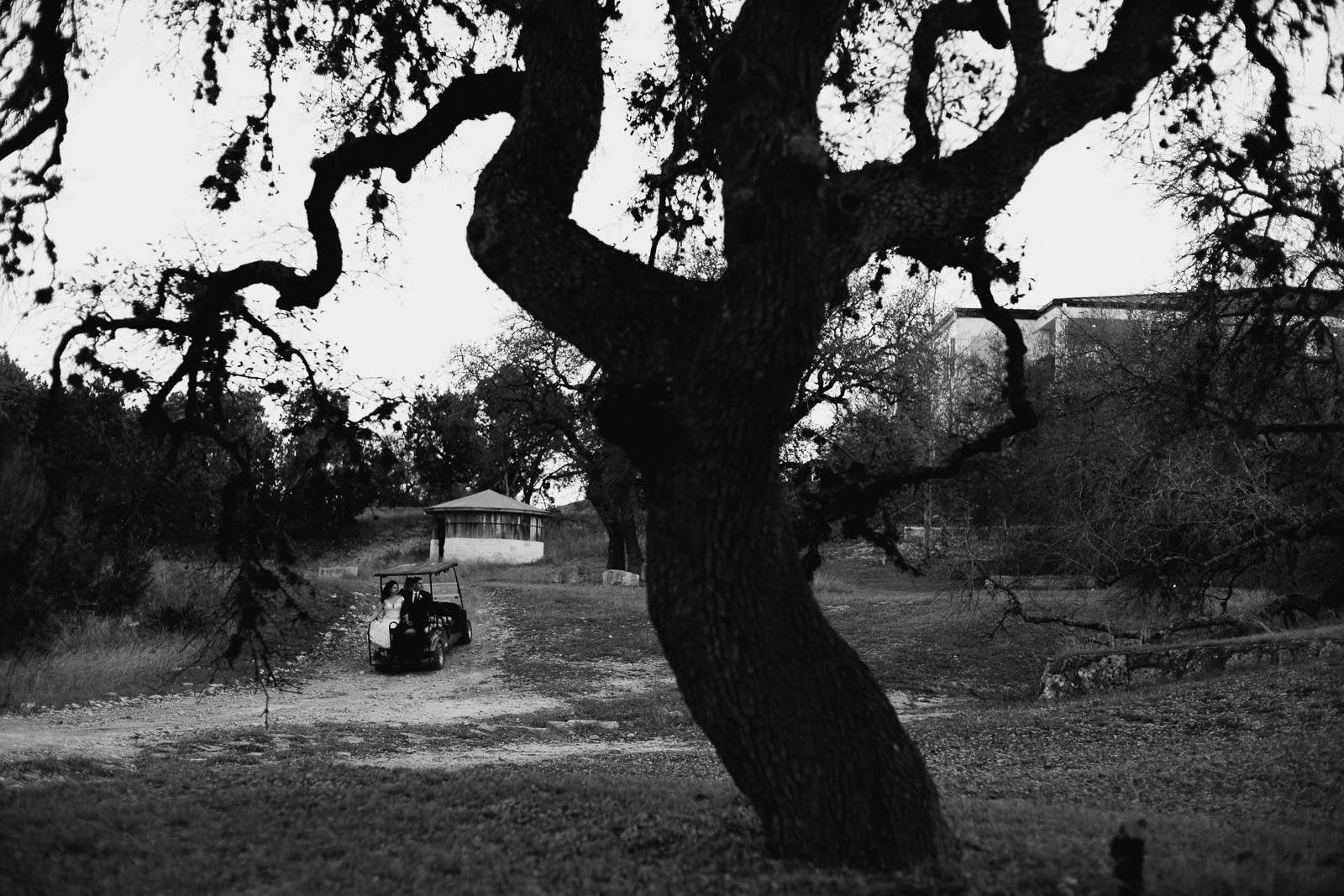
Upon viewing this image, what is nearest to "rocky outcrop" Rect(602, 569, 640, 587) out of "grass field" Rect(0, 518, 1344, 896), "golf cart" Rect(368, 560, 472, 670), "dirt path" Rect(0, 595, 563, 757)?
"dirt path" Rect(0, 595, 563, 757)

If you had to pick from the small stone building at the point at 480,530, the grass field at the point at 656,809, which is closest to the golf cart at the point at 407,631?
the grass field at the point at 656,809

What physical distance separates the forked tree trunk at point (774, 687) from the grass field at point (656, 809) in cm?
22

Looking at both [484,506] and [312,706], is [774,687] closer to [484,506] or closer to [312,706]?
[312,706]

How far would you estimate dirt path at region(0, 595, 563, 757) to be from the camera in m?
12.8

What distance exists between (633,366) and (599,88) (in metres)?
1.82

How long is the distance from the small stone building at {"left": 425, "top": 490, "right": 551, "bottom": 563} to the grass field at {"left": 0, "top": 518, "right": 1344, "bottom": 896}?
2897 centimetres

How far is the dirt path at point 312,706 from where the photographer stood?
41.9ft

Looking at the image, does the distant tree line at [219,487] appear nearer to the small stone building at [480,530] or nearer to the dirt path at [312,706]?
the dirt path at [312,706]

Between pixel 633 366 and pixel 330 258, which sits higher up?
pixel 330 258

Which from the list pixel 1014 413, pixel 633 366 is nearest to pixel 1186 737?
pixel 1014 413

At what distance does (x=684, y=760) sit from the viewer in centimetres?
1179

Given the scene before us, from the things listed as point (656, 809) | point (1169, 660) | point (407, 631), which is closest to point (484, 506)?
point (407, 631)

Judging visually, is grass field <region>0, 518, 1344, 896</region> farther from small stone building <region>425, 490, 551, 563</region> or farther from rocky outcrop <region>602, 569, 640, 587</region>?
small stone building <region>425, 490, 551, 563</region>

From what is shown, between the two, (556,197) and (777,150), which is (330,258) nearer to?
(556,197)
